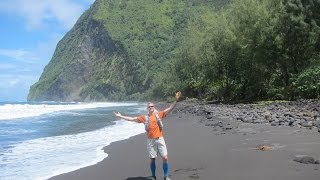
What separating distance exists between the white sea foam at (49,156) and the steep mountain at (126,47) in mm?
117288

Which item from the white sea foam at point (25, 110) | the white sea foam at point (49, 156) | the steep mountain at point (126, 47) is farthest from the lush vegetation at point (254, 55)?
the steep mountain at point (126, 47)

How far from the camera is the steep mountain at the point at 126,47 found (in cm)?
15125

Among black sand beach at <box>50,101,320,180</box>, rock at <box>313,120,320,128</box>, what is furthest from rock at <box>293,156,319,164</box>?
rock at <box>313,120,320,128</box>

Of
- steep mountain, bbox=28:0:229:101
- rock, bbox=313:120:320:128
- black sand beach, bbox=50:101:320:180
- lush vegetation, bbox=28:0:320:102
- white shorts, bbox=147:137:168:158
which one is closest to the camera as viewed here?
black sand beach, bbox=50:101:320:180

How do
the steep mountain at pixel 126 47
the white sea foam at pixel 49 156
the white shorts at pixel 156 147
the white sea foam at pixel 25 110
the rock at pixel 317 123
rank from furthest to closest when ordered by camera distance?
the steep mountain at pixel 126 47 → the white sea foam at pixel 25 110 → the rock at pixel 317 123 → the white sea foam at pixel 49 156 → the white shorts at pixel 156 147

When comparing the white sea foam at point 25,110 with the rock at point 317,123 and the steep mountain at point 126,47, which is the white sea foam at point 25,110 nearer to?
the rock at point 317,123

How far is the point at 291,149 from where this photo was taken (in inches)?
450

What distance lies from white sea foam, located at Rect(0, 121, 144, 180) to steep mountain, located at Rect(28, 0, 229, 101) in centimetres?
11729

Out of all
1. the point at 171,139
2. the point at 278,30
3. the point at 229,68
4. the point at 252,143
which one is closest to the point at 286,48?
the point at 278,30

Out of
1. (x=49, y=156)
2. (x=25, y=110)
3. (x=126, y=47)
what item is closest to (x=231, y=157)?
(x=49, y=156)

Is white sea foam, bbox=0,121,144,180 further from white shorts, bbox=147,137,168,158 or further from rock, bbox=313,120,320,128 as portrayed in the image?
rock, bbox=313,120,320,128

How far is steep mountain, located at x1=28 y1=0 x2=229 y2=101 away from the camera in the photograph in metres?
151

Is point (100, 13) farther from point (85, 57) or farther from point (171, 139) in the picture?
point (171, 139)

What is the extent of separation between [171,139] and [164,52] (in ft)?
453
